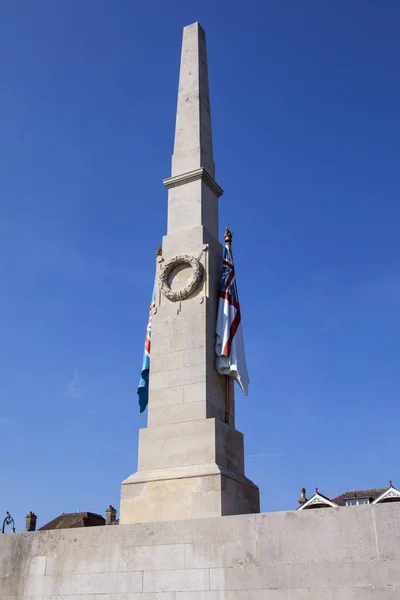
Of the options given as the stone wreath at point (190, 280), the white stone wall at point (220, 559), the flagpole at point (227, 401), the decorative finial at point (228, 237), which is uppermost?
the decorative finial at point (228, 237)

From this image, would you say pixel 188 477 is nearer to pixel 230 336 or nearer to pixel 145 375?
pixel 230 336

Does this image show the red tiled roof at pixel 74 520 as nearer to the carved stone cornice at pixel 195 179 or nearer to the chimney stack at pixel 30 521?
the chimney stack at pixel 30 521

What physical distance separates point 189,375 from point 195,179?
479cm

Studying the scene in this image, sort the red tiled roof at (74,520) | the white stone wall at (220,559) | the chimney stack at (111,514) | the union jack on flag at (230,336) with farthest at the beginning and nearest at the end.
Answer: the chimney stack at (111,514), the red tiled roof at (74,520), the union jack on flag at (230,336), the white stone wall at (220,559)

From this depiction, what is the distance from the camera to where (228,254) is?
1475 centimetres

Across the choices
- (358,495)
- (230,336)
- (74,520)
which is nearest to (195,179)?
(230,336)

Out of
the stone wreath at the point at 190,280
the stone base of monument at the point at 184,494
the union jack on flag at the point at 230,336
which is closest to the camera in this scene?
the stone base of monument at the point at 184,494

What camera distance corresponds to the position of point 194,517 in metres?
11.7

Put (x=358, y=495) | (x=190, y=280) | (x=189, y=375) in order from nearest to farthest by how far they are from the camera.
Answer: (x=189, y=375) < (x=190, y=280) < (x=358, y=495)

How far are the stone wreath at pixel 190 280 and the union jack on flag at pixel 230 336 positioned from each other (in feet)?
2.23

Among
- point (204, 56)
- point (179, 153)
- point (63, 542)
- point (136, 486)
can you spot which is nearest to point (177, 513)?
point (136, 486)

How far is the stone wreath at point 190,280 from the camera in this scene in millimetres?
13953

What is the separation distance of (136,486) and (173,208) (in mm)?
6446

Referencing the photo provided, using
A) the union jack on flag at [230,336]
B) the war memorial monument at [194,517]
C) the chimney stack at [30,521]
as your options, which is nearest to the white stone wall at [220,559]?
the war memorial monument at [194,517]
